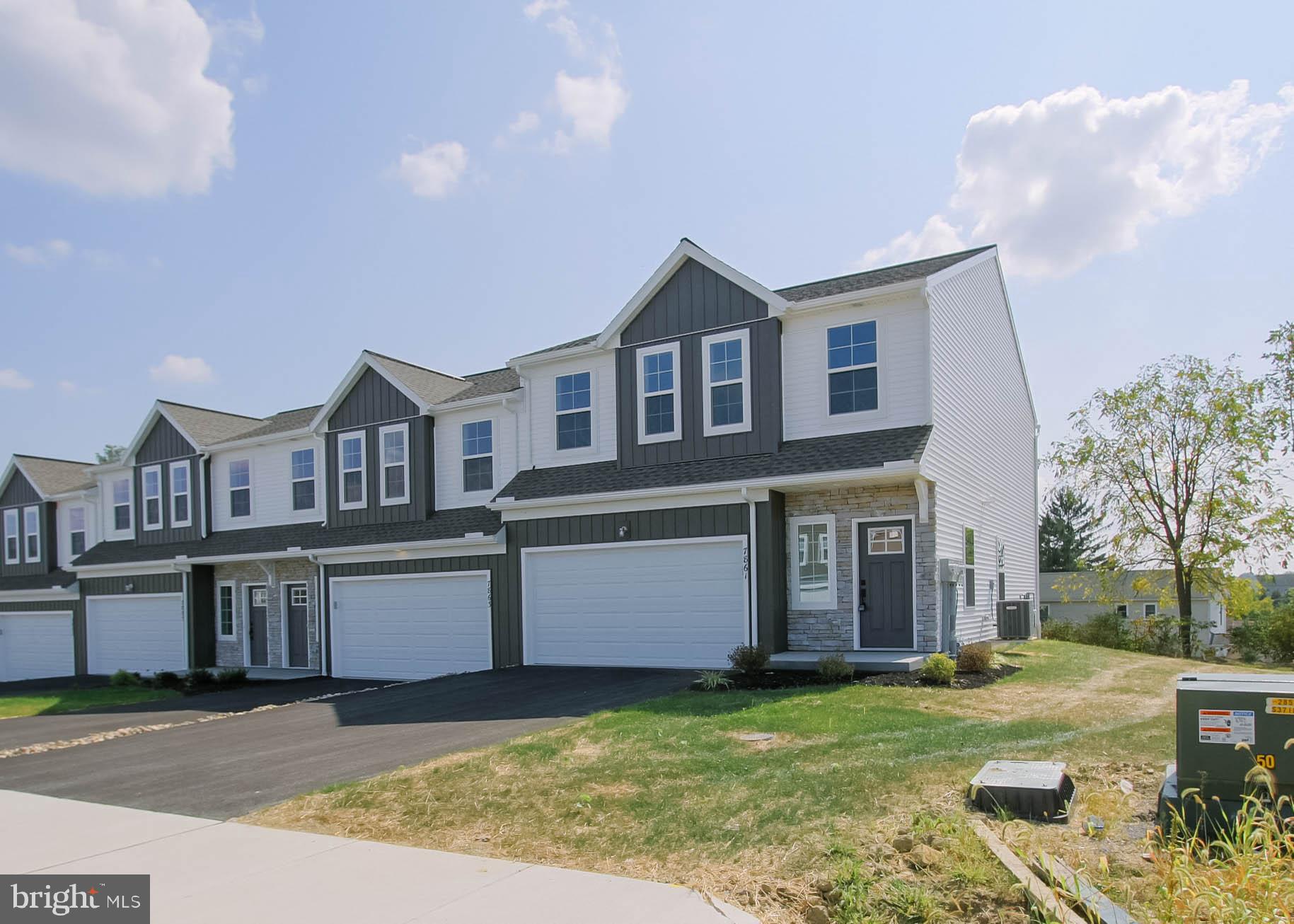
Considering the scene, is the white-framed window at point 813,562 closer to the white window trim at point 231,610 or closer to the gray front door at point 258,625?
the gray front door at point 258,625

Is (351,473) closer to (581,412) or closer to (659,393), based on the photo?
(581,412)

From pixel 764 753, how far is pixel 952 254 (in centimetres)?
1172

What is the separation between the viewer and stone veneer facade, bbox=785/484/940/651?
14289 mm

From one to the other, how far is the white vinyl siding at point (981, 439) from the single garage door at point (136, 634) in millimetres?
19675

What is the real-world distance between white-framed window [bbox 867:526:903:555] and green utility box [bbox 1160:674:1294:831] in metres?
9.12

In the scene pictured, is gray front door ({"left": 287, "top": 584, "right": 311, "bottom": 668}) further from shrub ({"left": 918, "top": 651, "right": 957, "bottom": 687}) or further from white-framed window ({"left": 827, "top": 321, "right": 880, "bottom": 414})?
shrub ({"left": 918, "top": 651, "right": 957, "bottom": 687})

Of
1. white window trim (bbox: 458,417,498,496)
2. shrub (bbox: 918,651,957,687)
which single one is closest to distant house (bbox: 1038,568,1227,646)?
shrub (bbox: 918,651,957,687)

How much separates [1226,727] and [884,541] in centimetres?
953

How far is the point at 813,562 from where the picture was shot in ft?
50.0

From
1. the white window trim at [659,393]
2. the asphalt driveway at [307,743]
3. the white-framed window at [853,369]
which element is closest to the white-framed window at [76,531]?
the asphalt driveway at [307,743]

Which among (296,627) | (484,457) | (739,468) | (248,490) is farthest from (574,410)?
(248,490)

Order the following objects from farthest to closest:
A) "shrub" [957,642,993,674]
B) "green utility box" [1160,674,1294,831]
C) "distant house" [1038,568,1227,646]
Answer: "distant house" [1038,568,1227,646]
"shrub" [957,642,993,674]
"green utility box" [1160,674,1294,831]

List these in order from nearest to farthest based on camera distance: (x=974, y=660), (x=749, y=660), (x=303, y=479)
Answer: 1. (x=749, y=660)
2. (x=974, y=660)
3. (x=303, y=479)

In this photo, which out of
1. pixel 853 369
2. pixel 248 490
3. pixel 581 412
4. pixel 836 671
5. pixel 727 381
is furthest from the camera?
pixel 248 490
